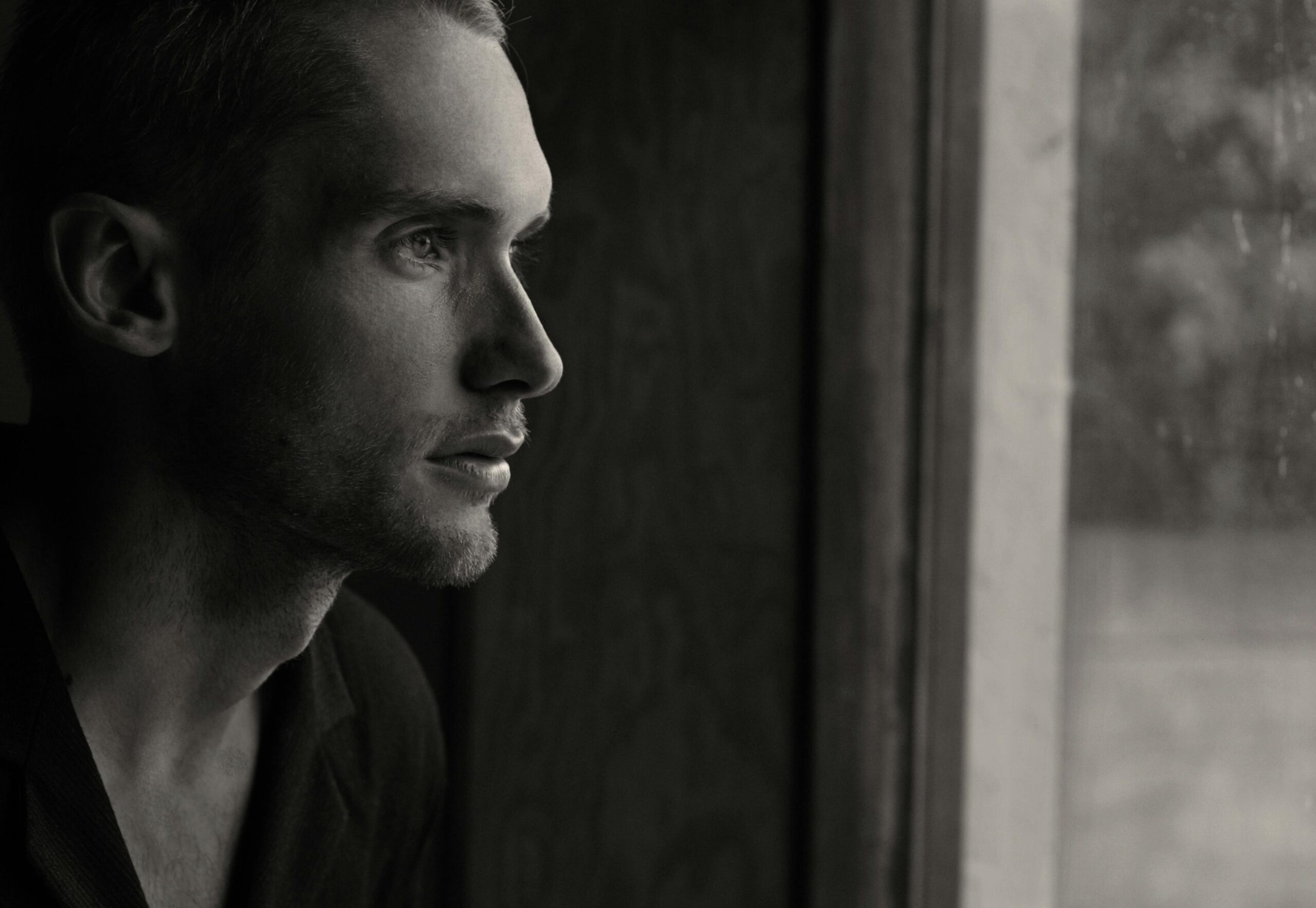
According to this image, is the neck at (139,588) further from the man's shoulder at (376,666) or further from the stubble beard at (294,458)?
the man's shoulder at (376,666)

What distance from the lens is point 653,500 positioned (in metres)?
1.83

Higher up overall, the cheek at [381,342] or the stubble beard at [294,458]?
the cheek at [381,342]

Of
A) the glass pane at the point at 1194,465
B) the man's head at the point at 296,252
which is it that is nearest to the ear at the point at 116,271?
the man's head at the point at 296,252

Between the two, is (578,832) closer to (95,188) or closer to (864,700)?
(864,700)

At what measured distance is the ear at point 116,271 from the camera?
1093mm

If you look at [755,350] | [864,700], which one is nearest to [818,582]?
[864,700]

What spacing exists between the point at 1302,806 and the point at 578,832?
921 millimetres

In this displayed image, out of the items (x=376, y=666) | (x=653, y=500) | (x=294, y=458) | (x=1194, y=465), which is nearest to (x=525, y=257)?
(x=653, y=500)

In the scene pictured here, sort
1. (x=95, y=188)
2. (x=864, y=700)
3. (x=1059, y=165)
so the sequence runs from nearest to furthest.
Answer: (x=95, y=188) → (x=1059, y=165) → (x=864, y=700)

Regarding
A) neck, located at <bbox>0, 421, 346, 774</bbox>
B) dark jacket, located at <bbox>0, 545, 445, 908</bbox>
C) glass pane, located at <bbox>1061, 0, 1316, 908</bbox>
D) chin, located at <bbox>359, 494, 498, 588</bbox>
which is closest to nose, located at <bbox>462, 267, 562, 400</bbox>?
chin, located at <bbox>359, 494, 498, 588</bbox>

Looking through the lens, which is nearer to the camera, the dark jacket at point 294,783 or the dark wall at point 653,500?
the dark jacket at point 294,783

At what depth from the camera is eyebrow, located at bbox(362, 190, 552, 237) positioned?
1.08 m

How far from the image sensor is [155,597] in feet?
3.71

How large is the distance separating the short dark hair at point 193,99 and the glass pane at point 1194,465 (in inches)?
36.1
